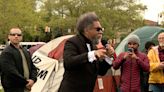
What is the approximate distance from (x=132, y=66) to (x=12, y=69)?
2.19 meters

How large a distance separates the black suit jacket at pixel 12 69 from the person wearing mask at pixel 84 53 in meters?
2.26

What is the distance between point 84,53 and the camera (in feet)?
15.3

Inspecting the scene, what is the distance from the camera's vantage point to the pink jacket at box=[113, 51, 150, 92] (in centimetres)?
796

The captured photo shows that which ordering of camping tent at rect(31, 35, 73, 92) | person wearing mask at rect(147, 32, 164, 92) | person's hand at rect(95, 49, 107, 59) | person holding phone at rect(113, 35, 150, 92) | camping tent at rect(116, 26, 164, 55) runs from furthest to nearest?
camping tent at rect(116, 26, 164, 55)
camping tent at rect(31, 35, 73, 92)
person wearing mask at rect(147, 32, 164, 92)
person holding phone at rect(113, 35, 150, 92)
person's hand at rect(95, 49, 107, 59)

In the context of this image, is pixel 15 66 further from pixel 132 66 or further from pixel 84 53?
pixel 84 53

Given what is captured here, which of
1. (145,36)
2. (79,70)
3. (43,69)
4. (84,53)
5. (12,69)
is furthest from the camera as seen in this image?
(145,36)

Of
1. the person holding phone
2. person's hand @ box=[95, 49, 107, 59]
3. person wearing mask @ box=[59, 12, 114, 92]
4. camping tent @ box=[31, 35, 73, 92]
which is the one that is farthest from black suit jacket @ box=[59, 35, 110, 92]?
camping tent @ box=[31, 35, 73, 92]

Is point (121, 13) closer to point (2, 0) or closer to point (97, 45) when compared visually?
point (2, 0)

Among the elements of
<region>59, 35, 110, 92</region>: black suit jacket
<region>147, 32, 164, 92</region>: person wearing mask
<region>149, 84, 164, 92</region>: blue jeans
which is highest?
<region>59, 35, 110, 92</region>: black suit jacket

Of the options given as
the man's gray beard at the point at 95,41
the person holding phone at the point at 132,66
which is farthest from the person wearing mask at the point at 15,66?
the man's gray beard at the point at 95,41

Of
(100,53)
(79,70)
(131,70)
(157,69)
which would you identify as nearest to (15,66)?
(131,70)

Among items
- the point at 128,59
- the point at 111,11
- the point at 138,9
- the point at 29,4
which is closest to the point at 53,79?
the point at 128,59

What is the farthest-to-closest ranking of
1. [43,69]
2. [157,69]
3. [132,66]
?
[43,69], [157,69], [132,66]

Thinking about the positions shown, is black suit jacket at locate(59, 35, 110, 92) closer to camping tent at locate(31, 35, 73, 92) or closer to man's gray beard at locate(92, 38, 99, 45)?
man's gray beard at locate(92, 38, 99, 45)
